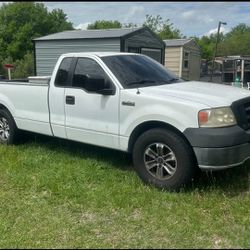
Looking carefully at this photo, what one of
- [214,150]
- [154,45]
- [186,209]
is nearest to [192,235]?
[186,209]

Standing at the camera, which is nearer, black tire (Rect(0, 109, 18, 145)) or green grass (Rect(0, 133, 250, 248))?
green grass (Rect(0, 133, 250, 248))

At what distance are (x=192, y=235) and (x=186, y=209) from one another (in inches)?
21.9

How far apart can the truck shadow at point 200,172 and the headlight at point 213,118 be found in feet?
2.68

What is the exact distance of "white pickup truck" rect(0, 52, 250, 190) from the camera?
4.50 meters

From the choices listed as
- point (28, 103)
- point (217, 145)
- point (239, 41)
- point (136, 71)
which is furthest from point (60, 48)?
point (217, 145)

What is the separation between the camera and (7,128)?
720 centimetres

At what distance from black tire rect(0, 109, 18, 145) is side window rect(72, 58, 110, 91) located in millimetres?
1758

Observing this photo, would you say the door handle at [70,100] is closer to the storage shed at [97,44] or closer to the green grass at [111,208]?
the green grass at [111,208]

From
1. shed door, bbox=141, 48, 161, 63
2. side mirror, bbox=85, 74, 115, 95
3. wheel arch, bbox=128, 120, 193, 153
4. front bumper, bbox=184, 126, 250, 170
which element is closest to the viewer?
front bumper, bbox=184, 126, 250, 170

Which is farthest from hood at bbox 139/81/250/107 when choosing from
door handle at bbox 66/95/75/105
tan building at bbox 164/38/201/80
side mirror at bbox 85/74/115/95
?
tan building at bbox 164/38/201/80

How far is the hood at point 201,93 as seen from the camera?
4.63 m

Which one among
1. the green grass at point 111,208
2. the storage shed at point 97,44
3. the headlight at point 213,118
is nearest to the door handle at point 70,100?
the green grass at point 111,208

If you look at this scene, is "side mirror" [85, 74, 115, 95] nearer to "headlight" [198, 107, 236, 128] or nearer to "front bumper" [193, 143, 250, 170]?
"headlight" [198, 107, 236, 128]

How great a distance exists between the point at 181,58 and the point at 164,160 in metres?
21.9
